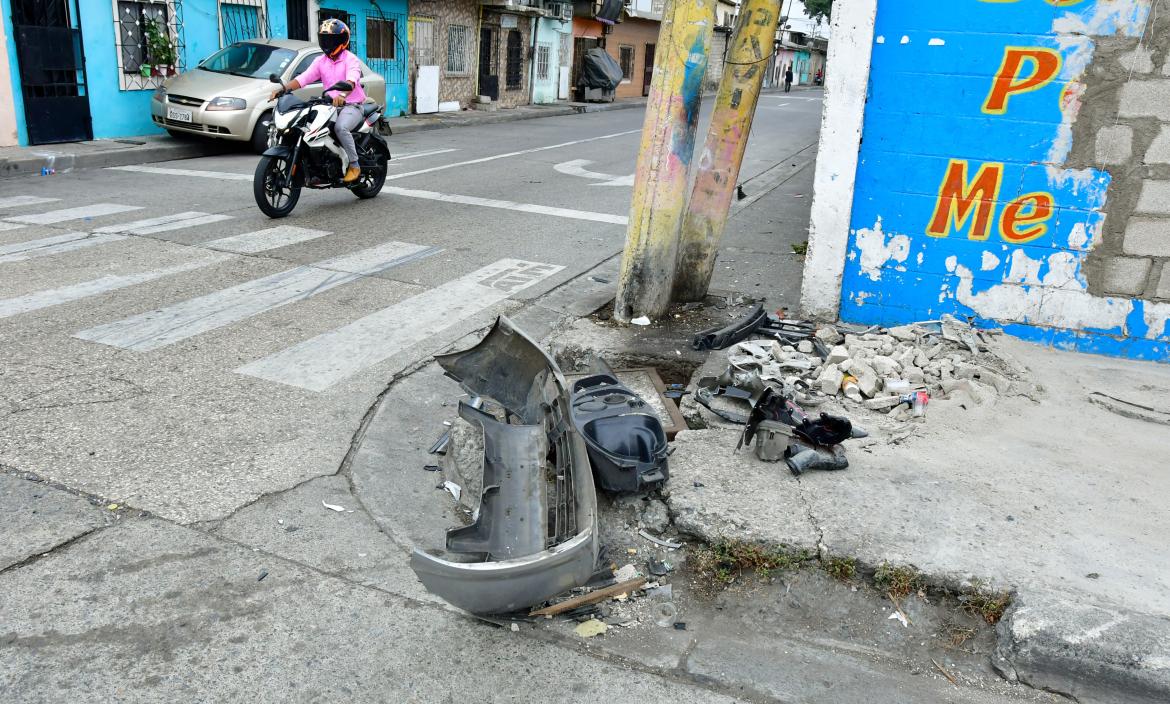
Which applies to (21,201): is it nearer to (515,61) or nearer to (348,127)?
(348,127)

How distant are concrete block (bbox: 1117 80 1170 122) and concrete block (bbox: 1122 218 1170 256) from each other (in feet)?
1.98

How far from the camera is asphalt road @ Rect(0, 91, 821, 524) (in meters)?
4.07

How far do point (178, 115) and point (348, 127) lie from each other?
611cm

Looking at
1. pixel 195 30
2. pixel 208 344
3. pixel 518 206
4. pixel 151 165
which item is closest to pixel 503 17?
pixel 195 30

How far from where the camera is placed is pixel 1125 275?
217 inches

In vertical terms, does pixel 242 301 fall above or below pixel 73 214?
below

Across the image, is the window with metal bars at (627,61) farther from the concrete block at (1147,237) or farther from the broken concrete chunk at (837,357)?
the broken concrete chunk at (837,357)

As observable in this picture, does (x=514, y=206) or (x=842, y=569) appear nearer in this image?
(x=842, y=569)

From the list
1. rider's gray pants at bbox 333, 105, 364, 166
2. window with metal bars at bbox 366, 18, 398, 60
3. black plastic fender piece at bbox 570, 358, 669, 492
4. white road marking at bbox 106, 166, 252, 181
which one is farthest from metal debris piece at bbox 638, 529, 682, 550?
window with metal bars at bbox 366, 18, 398, 60

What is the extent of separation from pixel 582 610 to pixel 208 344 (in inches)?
130

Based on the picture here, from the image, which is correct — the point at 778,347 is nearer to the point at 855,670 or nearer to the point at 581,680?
the point at 855,670

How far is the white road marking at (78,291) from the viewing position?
5836mm

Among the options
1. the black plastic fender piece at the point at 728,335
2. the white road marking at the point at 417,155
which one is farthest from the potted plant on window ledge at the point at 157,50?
the black plastic fender piece at the point at 728,335

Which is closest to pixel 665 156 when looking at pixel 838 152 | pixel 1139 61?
pixel 838 152
